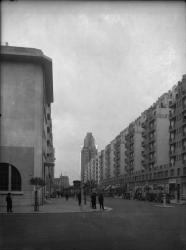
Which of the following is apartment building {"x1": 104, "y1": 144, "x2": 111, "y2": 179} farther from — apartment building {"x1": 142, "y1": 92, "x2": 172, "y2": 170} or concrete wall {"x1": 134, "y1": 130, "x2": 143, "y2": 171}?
apartment building {"x1": 142, "y1": 92, "x2": 172, "y2": 170}

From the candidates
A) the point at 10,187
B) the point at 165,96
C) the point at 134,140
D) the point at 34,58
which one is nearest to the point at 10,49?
the point at 34,58

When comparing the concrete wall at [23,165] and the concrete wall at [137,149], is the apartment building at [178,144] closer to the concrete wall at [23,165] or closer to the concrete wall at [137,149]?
the concrete wall at [137,149]

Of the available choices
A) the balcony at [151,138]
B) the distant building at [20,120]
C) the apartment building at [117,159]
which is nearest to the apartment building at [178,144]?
the balcony at [151,138]

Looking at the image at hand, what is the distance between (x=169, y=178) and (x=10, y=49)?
165 ft

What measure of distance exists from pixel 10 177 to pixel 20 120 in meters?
5.85

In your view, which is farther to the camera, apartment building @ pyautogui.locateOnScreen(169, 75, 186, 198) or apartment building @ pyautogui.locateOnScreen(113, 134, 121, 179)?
apartment building @ pyautogui.locateOnScreen(113, 134, 121, 179)

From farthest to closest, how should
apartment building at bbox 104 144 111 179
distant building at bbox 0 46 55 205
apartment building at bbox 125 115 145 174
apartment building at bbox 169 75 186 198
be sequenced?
apartment building at bbox 104 144 111 179 → apartment building at bbox 125 115 145 174 → apartment building at bbox 169 75 186 198 → distant building at bbox 0 46 55 205

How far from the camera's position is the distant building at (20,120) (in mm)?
42531

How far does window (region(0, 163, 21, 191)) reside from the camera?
138ft

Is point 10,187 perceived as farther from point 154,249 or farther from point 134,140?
point 134,140

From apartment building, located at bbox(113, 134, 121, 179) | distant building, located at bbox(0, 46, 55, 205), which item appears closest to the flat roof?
distant building, located at bbox(0, 46, 55, 205)

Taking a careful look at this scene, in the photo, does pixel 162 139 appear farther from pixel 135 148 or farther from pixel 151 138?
pixel 135 148

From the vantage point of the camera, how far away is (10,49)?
44.0 m

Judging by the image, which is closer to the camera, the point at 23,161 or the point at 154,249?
the point at 154,249
